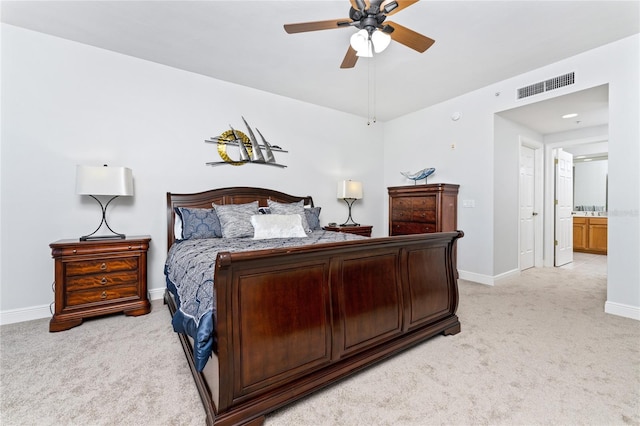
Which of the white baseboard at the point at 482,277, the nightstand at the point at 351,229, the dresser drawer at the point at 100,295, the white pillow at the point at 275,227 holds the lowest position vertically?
the white baseboard at the point at 482,277

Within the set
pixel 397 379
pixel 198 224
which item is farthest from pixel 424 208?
pixel 198 224

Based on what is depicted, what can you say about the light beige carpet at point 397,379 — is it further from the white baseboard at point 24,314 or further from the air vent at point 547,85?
the air vent at point 547,85

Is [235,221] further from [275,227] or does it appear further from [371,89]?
[371,89]

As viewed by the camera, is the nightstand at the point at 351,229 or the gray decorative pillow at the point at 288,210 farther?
the nightstand at the point at 351,229

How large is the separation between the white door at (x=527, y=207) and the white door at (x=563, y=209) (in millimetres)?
472

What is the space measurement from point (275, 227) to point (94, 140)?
2087 millimetres

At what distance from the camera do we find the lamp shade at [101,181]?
Result: 2.54m

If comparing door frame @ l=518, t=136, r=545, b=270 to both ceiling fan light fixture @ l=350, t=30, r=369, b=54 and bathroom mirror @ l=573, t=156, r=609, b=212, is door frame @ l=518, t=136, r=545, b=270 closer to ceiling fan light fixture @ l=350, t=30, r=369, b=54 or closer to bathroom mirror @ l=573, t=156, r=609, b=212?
bathroom mirror @ l=573, t=156, r=609, b=212

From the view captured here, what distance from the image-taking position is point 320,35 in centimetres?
263

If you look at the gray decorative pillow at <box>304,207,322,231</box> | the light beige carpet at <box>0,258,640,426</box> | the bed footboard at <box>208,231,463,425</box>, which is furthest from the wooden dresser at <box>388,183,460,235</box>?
the bed footboard at <box>208,231,463,425</box>

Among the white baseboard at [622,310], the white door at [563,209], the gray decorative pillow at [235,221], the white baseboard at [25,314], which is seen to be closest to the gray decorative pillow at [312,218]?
the gray decorative pillow at [235,221]

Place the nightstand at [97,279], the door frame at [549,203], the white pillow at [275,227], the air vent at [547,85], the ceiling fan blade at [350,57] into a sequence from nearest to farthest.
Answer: the ceiling fan blade at [350,57], the nightstand at [97,279], the white pillow at [275,227], the air vent at [547,85], the door frame at [549,203]

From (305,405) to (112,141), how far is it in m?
3.17

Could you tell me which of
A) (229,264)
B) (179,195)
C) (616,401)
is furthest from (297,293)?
(179,195)
